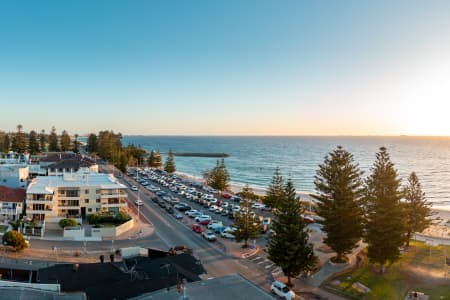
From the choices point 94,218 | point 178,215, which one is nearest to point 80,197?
point 94,218

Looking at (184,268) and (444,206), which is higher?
(184,268)

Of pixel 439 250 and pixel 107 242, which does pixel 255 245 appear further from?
pixel 439 250

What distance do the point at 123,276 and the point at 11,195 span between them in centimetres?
3098

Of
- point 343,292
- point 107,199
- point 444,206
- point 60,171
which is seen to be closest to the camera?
point 343,292

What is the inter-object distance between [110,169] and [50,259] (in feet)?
215

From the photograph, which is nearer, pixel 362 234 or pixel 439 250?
pixel 362 234

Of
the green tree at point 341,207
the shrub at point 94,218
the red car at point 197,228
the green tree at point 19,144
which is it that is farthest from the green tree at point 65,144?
the green tree at point 341,207

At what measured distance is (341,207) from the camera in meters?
31.4

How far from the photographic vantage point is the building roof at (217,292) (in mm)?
17641

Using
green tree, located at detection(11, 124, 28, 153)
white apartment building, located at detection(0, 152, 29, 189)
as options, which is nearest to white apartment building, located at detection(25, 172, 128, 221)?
white apartment building, located at detection(0, 152, 29, 189)

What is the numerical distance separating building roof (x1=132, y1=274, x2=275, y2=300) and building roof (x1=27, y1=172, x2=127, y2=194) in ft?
99.2

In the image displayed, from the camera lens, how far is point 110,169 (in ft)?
307

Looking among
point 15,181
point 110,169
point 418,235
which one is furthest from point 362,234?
point 110,169

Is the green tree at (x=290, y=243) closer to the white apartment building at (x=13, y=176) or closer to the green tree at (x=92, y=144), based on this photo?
the white apartment building at (x=13, y=176)
